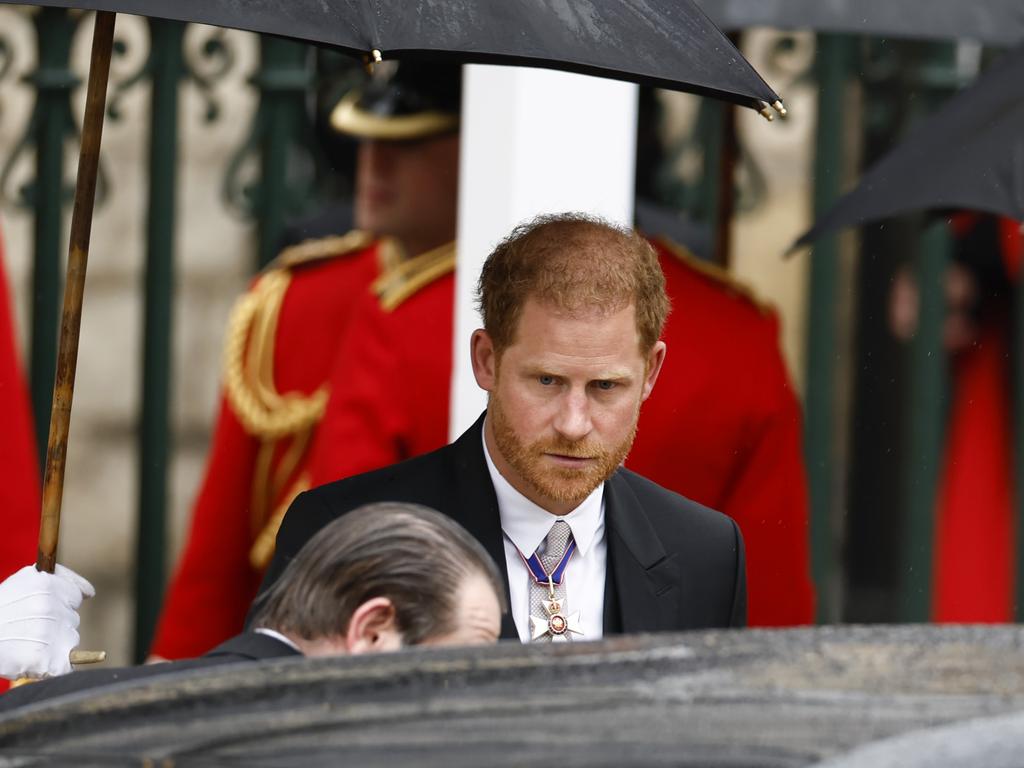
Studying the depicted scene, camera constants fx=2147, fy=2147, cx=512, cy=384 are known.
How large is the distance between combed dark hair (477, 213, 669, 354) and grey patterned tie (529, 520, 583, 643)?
26 cm

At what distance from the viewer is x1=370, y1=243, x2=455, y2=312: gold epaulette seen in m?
4.34

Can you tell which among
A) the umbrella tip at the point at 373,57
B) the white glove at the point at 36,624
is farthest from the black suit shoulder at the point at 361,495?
the umbrella tip at the point at 373,57

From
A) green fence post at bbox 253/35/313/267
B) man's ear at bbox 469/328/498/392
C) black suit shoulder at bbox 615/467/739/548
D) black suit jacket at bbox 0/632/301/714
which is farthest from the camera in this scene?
green fence post at bbox 253/35/313/267

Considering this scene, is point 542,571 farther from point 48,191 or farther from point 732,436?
point 48,191

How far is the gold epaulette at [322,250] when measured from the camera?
4922 mm

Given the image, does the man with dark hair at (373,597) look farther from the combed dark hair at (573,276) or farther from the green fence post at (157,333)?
the green fence post at (157,333)

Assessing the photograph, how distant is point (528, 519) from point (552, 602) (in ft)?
0.40

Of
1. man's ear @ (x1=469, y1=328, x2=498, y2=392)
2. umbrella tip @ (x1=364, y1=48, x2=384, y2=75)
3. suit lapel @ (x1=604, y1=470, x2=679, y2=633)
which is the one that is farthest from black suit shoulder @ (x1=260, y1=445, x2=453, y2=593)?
umbrella tip @ (x1=364, y1=48, x2=384, y2=75)

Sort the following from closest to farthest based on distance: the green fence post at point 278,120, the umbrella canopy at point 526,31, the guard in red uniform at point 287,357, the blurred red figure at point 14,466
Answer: the umbrella canopy at point 526,31 → the blurred red figure at point 14,466 → the guard in red uniform at point 287,357 → the green fence post at point 278,120

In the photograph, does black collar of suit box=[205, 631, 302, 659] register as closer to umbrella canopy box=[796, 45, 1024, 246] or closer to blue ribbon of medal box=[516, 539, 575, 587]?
blue ribbon of medal box=[516, 539, 575, 587]

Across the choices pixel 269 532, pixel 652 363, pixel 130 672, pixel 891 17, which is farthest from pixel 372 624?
pixel 269 532

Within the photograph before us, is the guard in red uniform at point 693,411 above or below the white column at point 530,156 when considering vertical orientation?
below

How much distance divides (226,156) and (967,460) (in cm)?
203

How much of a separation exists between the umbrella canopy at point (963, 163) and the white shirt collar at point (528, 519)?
1.22 m
